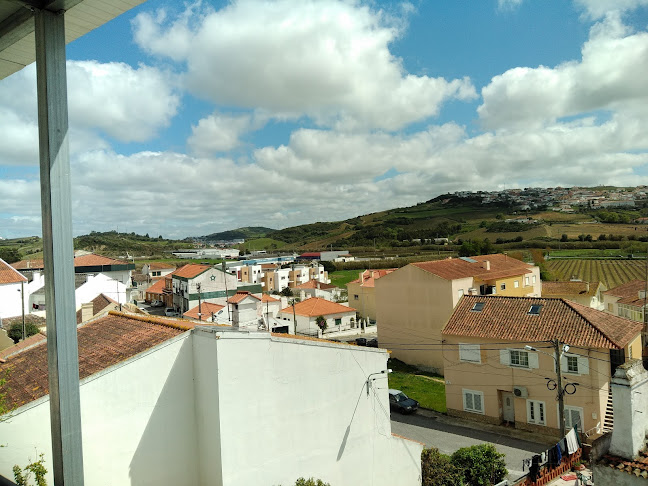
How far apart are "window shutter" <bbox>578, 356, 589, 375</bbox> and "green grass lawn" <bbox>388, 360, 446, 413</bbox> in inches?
214

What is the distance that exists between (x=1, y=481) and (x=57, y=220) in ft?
3.71

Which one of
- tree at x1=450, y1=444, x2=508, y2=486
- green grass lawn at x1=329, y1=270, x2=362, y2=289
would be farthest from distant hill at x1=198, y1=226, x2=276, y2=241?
tree at x1=450, y1=444, x2=508, y2=486

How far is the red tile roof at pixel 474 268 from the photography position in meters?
23.0

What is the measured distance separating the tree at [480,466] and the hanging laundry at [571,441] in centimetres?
268

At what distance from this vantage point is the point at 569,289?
29.3m

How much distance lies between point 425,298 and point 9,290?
21.5 m

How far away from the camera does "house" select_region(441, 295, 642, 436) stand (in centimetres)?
1350

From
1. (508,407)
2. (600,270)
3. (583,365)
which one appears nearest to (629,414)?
(583,365)

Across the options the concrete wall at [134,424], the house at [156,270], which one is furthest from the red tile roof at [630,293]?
the house at [156,270]

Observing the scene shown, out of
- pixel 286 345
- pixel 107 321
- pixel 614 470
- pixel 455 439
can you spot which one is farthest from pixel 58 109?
pixel 455 439

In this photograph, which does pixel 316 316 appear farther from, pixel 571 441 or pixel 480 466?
pixel 480 466

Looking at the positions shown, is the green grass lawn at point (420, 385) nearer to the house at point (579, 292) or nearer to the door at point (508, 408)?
the door at point (508, 408)

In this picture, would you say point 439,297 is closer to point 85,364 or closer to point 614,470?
point 614,470

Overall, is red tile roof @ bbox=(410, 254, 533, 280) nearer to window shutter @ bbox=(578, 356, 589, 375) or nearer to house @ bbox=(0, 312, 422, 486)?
window shutter @ bbox=(578, 356, 589, 375)
